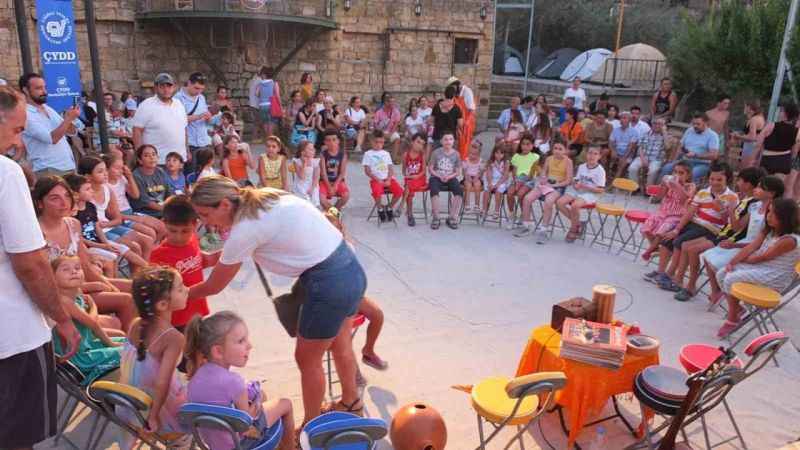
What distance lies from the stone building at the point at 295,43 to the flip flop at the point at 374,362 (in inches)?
392

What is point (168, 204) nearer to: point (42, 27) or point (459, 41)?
point (42, 27)

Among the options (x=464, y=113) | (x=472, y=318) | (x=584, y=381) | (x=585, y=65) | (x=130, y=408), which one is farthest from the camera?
(x=585, y=65)

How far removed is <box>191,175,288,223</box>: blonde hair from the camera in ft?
8.80

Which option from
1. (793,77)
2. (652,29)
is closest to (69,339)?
(793,77)

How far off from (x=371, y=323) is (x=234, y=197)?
1408 mm

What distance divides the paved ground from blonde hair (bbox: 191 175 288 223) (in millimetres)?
1493

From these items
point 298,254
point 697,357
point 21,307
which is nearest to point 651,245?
point 697,357

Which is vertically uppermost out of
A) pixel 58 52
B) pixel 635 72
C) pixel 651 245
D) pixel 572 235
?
pixel 58 52

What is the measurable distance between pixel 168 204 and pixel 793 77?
36.3 feet

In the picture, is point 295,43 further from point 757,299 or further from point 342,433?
point 342,433

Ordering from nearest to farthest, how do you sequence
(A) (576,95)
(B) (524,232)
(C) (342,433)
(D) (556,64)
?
(C) (342,433) → (B) (524,232) → (A) (576,95) → (D) (556,64)

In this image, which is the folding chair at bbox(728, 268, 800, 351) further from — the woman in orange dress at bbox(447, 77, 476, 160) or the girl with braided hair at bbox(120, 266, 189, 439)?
the woman in orange dress at bbox(447, 77, 476, 160)

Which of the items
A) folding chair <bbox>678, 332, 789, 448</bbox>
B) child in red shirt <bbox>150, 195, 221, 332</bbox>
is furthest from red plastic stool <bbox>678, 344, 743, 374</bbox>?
child in red shirt <bbox>150, 195, 221, 332</bbox>

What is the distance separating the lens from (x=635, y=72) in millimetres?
19312
